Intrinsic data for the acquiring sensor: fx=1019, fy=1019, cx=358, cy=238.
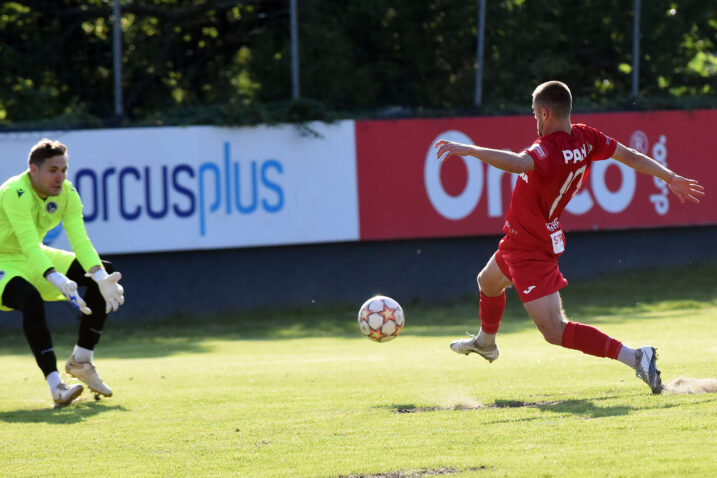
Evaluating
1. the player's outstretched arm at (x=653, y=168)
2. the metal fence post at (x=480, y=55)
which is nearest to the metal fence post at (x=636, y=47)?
the metal fence post at (x=480, y=55)

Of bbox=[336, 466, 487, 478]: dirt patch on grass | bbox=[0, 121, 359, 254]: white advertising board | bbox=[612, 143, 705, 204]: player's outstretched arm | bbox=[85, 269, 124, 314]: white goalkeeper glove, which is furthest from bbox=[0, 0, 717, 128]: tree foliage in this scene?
bbox=[336, 466, 487, 478]: dirt patch on grass

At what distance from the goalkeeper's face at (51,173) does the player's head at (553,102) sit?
3959 mm

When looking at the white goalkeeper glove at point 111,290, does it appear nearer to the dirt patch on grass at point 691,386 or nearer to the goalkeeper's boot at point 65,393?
the goalkeeper's boot at point 65,393

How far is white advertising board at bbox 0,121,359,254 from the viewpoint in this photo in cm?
1598

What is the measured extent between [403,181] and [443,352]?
5864mm

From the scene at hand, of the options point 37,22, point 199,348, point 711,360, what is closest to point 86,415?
point 711,360

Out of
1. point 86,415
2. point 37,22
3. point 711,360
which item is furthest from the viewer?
point 37,22

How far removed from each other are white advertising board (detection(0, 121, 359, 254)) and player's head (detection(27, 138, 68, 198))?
24.2 feet

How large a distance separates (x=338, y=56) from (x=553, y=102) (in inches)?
459

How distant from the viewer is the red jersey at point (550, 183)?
6977 mm

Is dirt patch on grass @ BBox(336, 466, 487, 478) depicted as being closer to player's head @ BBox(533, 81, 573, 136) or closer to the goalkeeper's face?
player's head @ BBox(533, 81, 573, 136)

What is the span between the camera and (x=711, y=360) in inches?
337

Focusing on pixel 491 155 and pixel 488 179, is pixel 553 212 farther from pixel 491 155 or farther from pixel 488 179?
pixel 488 179

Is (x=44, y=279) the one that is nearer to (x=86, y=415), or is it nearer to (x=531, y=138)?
(x=86, y=415)
